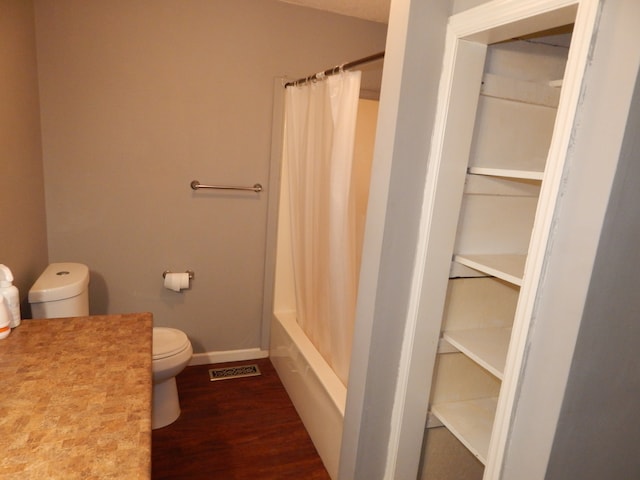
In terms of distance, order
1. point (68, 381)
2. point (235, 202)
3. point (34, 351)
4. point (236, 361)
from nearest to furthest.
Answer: point (68, 381), point (34, 351), point (235, 202), point (236, 361)

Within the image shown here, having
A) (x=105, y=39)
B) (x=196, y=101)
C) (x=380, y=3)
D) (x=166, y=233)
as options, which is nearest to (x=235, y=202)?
(x=166, y=233)

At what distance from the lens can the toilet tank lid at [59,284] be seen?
179cm

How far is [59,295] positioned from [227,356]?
4.33ft

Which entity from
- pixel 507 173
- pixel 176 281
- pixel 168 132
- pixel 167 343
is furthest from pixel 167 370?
pixel 507 173

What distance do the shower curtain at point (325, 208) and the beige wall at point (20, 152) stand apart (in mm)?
1343

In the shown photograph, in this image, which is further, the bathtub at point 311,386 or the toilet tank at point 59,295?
the bathtub at point 311,386

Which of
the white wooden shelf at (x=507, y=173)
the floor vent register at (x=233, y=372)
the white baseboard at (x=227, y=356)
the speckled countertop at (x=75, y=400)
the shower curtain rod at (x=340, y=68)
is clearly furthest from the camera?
the white baseboard at (x=227, y=356)

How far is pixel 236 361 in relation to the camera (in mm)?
2928

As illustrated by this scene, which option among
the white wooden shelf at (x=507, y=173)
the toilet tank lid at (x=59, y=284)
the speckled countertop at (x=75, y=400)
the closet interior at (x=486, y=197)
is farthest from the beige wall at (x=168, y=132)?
the white wooden shelf at (x=507, y=173)

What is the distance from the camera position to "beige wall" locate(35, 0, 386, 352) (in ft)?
7.27

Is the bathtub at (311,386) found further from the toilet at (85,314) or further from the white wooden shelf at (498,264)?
the white wooden shelf at (498,264)

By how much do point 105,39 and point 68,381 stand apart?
5.99 feet

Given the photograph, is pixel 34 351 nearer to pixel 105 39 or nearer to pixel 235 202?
pixel 235 202

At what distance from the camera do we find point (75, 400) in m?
1.14
